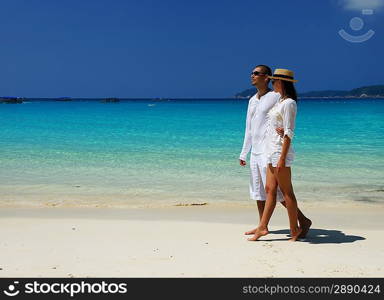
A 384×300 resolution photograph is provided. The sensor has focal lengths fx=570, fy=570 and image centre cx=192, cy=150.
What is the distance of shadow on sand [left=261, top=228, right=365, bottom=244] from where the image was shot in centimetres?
573

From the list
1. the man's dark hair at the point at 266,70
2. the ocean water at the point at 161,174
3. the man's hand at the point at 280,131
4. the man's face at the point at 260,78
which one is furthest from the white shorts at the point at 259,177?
the ocean water at the point at 161,174

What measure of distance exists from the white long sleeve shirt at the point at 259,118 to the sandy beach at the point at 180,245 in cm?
98

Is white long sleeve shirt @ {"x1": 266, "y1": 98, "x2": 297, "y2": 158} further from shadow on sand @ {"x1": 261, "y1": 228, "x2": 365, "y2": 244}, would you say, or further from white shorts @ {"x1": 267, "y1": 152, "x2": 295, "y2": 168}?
shadow on sand @ {"x1": 261, "y1": 228, "x2": 365, "y2": 244}

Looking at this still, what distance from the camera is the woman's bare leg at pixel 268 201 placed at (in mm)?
5555

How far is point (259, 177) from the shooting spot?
5.78m

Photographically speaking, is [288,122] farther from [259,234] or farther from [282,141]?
[259,234]

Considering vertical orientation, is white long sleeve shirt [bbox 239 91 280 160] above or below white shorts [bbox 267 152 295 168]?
above

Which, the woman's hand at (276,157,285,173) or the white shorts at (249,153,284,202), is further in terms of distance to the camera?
the white shorts at (249,153,284,202)

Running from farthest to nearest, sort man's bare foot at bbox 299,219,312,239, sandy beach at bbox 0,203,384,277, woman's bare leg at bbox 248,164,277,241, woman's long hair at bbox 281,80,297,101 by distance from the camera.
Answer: man's bare foot at bbox 299,219,312,239 < woman's bare leg at bbox 248,164,277,241 < woman's long hair at bbox 281,80,297,101 < sandy beach at bbox 0,203,384,277

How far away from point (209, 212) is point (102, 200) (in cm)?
220

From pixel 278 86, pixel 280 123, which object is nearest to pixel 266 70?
pixel 278 86

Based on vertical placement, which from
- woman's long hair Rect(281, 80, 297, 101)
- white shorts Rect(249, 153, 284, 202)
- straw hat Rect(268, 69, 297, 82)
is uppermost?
straw hat Rect(268, 69, 297, 82)

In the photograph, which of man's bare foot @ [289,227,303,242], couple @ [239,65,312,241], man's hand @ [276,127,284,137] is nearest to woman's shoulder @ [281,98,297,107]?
couple @ [239,65,312,241]

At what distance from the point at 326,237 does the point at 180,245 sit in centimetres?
159
